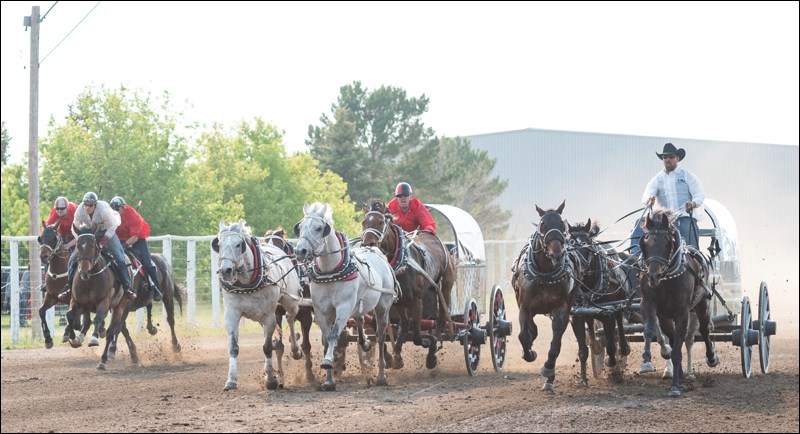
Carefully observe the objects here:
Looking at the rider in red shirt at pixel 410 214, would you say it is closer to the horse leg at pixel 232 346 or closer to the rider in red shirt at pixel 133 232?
the horse leg at pixel 232 346

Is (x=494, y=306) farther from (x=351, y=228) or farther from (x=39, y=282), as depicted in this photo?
(x=351, y=228)

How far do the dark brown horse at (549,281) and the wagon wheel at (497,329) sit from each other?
247 cm

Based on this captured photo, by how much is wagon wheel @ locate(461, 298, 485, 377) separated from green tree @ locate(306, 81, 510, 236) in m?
31.8

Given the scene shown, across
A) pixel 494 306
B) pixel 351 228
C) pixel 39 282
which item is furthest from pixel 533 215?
pixel 494 306

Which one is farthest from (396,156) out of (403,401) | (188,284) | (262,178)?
(403,401)

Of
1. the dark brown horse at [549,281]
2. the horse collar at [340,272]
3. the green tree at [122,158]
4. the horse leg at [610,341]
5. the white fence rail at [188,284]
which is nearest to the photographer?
the dark brown horse at [549,281]

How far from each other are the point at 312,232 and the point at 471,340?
319 centimetres

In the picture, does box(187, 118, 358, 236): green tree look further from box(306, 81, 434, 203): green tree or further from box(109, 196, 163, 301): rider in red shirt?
box(109, 196, 163, 301): rider in red shirt

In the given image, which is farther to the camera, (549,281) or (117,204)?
(117,204)

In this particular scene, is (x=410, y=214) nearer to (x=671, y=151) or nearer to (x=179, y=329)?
(x=671, y=151)

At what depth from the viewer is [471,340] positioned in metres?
14.0

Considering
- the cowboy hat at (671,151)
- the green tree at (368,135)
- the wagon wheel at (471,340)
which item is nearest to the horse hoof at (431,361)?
the wagon wheel at (471,340)

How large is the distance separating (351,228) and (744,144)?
14063 millimetres

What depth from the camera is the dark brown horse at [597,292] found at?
12266 mm
